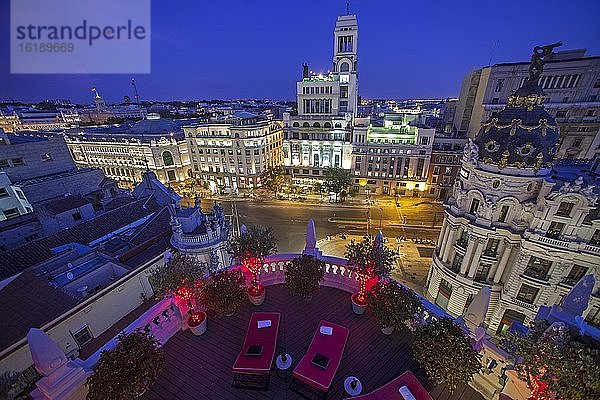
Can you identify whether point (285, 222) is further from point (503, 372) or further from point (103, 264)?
point (503, 372)

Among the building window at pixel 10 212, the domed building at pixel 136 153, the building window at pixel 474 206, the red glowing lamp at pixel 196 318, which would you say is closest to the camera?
the red glowing lamp at pixel 196 318

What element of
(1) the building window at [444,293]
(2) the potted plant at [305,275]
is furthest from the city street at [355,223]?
(2) the potted plant at [305,275]

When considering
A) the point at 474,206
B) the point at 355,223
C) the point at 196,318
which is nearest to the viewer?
the point at 196,318

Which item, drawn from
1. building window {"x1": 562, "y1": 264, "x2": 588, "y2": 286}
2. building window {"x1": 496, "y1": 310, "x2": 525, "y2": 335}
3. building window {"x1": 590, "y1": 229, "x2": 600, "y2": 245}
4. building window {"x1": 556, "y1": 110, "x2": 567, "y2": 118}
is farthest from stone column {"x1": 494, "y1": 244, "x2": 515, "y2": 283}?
building window {"x1": 556, "y1": 110, "x2": 567, "y2": 118}

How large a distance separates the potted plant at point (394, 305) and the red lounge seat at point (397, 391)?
2.50m

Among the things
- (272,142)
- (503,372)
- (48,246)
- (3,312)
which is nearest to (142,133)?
(272,142)

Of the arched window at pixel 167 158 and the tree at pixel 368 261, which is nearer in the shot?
the tree at pixel 368 261

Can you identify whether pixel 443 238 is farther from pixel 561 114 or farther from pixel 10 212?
pixel 10 212

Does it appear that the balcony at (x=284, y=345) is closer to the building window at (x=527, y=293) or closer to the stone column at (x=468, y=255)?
Answer: the stone column at (x=468, y=255)

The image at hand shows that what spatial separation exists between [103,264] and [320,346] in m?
23.8

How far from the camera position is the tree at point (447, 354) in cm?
1016

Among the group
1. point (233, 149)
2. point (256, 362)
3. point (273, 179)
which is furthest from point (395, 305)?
point (233, 149)

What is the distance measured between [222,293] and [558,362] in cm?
1459

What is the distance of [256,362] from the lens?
12.1 meters
